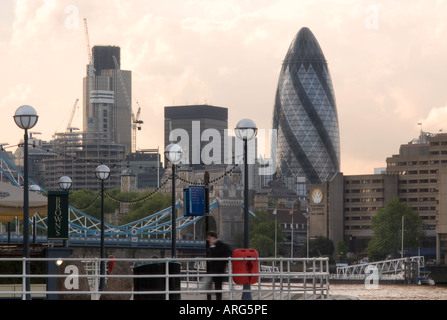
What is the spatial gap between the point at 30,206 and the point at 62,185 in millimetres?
7986

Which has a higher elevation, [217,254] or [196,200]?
[196,200]

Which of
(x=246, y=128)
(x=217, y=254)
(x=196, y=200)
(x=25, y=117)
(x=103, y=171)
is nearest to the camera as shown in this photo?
(x=217, y=254)

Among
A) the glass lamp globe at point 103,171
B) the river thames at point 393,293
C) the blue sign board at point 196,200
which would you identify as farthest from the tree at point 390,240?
the blue sign board at point 196,200

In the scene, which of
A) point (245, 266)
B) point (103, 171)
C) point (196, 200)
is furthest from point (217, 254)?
point (103, 171)

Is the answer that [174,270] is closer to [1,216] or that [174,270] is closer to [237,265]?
[237,265]

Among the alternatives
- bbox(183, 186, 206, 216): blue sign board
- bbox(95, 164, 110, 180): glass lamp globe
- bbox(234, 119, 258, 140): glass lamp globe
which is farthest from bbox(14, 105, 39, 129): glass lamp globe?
bbox(95, 164, 110, 180): glass lamp globe

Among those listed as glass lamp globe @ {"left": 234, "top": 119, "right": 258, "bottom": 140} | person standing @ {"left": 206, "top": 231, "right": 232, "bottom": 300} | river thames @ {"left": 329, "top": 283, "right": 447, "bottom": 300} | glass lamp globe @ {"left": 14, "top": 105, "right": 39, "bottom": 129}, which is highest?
glass lamp globe @ {"left": 14, "top": 105, "right": 39, "bottom": 129}

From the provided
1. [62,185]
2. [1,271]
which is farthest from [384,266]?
[1,271]

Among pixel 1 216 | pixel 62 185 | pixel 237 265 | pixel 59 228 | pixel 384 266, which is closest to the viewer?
pixel 237 265

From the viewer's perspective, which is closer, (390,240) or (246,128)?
(246,128)

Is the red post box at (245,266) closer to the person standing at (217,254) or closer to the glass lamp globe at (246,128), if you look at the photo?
the person standing at (217,254)

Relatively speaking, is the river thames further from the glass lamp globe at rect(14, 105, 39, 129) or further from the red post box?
the red post box

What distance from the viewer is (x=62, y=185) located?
149 feet

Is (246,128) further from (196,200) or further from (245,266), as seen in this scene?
(245,266)
